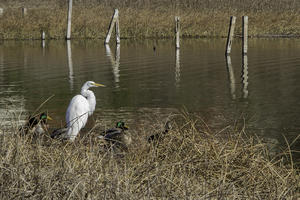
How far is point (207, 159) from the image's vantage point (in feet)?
20.7

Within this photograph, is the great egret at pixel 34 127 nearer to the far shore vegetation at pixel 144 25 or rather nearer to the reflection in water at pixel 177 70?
the reflection in water at pixel 177 70

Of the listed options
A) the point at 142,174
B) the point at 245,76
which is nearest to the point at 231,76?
the point at 245,76

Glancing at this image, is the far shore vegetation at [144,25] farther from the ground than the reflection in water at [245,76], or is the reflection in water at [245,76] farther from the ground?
the far shore vegetation at [144,25]

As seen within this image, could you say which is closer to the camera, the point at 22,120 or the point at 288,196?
the point at 288,196

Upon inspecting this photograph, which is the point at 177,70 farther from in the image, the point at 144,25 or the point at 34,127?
the point at 144,25

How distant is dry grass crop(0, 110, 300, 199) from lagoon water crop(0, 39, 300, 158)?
1.98ft

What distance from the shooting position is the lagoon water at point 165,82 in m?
12.5

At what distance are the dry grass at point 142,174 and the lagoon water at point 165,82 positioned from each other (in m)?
0.60

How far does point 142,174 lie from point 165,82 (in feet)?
42.7

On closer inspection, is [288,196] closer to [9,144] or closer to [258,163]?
[258,163]

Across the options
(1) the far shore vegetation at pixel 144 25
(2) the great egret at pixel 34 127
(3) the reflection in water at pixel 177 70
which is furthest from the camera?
(1) the far shore vegetation at pixel 144 25

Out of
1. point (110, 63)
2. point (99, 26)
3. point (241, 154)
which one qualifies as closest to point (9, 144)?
point (241, 154)

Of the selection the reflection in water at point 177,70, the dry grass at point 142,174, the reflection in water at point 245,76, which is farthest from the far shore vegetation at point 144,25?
the dry grass at point 142,174

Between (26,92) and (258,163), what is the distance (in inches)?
442
